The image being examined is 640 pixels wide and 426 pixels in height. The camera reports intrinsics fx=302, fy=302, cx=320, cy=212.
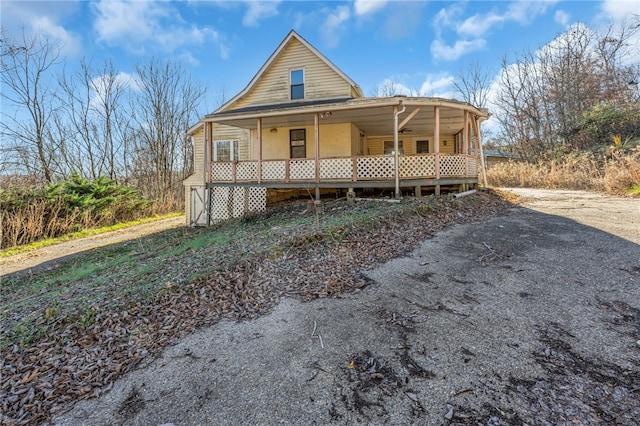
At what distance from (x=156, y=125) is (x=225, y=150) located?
14.7 m

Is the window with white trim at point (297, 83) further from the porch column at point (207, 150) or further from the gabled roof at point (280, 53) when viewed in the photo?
the porch column at point (207, 150)

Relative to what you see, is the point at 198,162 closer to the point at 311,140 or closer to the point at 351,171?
the point at 311,140

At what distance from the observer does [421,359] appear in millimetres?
2861

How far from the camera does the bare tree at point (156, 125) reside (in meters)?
26.6

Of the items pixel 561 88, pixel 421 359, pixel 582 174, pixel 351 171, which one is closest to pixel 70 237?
pixel 351 171

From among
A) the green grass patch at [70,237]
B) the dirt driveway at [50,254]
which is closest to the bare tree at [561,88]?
the dirt driveway at [50,254]

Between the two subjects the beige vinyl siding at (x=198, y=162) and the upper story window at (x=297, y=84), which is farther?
the beige vinyl siding at (x=198, y=162)

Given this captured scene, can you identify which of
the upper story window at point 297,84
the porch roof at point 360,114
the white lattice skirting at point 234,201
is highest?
the upper story window at point 297,84

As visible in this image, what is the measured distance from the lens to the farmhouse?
1099cm

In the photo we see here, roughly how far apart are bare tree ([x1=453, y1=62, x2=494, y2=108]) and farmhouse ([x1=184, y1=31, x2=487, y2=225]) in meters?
20.9

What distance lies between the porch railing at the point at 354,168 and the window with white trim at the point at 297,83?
168 inches

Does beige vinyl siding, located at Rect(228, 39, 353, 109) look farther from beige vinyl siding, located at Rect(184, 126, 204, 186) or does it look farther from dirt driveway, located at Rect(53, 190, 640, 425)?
dirt driveway, located at Rect(53, 190, 640, 425)

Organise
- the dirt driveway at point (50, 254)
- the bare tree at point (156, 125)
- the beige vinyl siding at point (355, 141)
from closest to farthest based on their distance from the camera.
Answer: the dirt driveway at point (50, 254), the beige vinyl siding at point (355, 141), the bare tree at point (156, 125)

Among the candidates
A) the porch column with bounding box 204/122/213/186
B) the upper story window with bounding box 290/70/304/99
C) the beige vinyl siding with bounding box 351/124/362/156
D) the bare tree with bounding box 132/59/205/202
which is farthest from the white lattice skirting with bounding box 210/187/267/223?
the bare tree with bounding box 132/59/205/202
